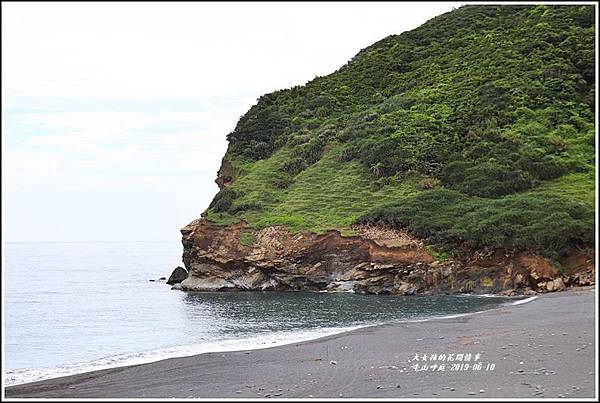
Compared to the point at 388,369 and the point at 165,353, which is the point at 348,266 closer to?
the point at 165,353

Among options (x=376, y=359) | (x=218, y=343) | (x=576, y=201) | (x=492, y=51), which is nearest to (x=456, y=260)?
(x=576, y=201)

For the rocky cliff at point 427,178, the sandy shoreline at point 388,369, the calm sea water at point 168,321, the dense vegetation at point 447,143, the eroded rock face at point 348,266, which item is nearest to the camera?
the sandy shoreline at point 388,369

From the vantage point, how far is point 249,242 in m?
47.1

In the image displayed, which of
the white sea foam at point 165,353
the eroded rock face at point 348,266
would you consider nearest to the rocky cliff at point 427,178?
the eroded rock face at point 348,266

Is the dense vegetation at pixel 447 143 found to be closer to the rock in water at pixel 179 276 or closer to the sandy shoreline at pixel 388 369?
the rock in water at pixel 179 276

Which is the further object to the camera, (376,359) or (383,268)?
(383,268)

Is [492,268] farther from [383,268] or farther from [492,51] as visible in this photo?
[492,51]

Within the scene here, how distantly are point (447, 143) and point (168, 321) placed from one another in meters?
30.3

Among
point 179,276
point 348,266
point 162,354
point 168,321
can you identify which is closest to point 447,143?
point 348,266

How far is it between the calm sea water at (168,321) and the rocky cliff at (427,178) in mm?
3010

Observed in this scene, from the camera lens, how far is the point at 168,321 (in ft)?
108

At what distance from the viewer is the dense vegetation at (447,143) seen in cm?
4244

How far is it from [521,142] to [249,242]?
21552 millimetres

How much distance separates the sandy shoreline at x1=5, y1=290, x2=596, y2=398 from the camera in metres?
13.5
